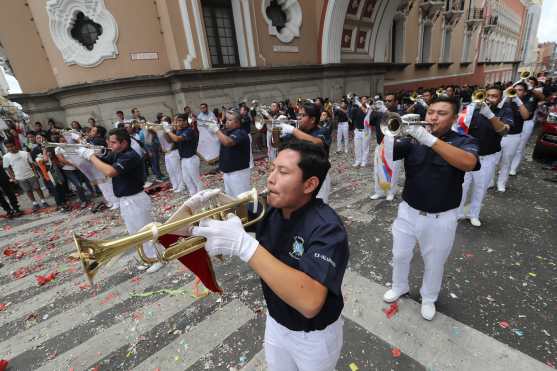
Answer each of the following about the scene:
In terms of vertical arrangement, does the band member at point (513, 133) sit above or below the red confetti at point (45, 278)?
above

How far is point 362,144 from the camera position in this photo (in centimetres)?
888

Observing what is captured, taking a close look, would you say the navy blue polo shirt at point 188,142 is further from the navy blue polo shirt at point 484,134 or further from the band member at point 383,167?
the navy blue polo shirt at point 484,134

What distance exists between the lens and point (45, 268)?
16.4ft

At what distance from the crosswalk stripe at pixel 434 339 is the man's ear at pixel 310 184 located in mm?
2352

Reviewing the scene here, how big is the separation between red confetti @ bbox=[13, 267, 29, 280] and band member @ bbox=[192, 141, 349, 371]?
18.3 ft

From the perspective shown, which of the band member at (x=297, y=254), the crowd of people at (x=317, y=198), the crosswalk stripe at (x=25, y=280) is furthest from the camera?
the crosswalk stripe at (x=25, y=280)

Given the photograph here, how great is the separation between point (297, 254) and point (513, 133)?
6.80 metres

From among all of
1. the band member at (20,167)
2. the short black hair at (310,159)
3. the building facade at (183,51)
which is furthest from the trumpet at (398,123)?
the building facade at (183,51)

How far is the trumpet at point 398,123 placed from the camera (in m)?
2.68

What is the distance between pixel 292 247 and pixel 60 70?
13.9 meters

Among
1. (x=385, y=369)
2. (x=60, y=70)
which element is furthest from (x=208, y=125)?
(x=60, y=70)

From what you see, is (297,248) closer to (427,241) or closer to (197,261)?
(197,261)

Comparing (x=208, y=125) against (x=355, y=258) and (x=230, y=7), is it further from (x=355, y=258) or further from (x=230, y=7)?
(x=230, y=7)

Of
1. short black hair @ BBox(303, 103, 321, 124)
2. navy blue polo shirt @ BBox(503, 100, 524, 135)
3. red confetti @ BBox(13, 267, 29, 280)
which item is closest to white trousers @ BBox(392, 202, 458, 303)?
short black hair @ BBox(303, 103, 321, 124)
